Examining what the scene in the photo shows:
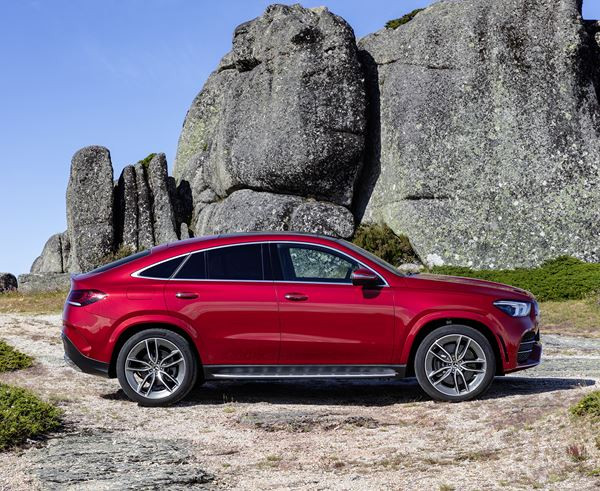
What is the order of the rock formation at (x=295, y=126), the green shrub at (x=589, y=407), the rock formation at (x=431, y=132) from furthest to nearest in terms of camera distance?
the rock formation at (x=295, y=126) → the rock formation at (x=431, y=132) → the green shrub at (x=589, y=407)

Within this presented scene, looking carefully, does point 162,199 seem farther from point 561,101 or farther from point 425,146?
point 561,101

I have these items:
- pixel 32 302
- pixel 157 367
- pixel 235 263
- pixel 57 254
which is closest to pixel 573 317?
pixel 235 263

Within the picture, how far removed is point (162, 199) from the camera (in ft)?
99.8

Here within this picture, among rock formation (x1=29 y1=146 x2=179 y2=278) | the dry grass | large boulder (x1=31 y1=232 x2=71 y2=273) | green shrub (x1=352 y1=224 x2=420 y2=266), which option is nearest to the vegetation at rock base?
rock formation (x1=29 y1=146 x2=179 y2=278)

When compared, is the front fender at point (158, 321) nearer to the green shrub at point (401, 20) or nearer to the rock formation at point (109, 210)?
the rock formation at point (109, 210)

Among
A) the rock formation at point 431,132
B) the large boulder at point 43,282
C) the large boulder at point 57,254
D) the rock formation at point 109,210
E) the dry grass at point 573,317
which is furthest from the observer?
the large boulder at point 57,254

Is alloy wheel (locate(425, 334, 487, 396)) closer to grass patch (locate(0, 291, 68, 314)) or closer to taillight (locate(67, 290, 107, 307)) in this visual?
taillight (locate(67, 290, 107, 307))

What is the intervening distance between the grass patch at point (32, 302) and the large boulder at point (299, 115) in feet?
21.5

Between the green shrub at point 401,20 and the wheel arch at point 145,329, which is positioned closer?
the wheel arch at point 145,329

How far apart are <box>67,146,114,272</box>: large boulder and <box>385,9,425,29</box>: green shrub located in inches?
408

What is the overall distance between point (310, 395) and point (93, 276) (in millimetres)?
2808

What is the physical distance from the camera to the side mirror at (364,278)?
8.93m

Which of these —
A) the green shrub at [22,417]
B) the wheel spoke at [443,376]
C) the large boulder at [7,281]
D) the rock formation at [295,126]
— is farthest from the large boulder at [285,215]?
the green shrub at [22,417]

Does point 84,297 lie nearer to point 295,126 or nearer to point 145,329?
point 145,329
